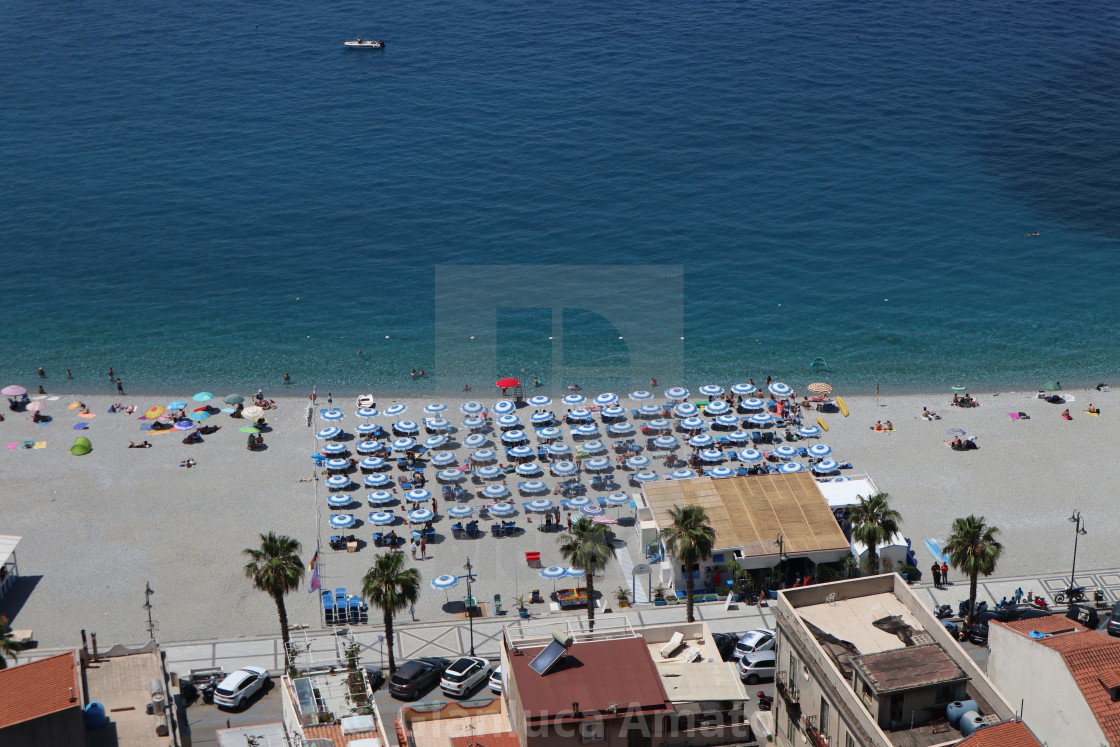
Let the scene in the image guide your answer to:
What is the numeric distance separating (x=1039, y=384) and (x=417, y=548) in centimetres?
5364

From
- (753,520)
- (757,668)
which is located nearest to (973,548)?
(757,668)

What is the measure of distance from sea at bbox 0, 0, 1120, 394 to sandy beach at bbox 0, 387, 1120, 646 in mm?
11862

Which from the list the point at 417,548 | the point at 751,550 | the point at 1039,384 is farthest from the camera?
the point at 1039,384

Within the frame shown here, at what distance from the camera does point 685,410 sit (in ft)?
291

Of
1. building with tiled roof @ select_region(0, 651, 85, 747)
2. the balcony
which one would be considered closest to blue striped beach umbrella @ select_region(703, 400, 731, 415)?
the balcony

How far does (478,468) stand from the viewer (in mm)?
82875

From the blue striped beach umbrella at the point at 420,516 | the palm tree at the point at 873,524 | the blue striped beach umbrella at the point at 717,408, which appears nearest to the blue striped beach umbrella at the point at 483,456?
the blue striped beach umbrella at the point at 420,516

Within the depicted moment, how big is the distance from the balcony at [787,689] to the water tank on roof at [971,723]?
22.1ft

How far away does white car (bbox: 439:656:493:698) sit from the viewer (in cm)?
5653

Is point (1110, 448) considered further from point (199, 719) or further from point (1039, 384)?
point (199, 719)

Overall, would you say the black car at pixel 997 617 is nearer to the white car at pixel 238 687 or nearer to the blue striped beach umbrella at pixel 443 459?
the white car at pixel 238 687

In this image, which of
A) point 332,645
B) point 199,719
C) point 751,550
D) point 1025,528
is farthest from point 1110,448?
point 199,719

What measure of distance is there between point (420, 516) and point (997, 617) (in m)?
32.9

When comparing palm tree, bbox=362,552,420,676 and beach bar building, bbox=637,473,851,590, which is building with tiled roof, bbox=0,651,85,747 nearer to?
palm tree, bbox=362,552,420,676
